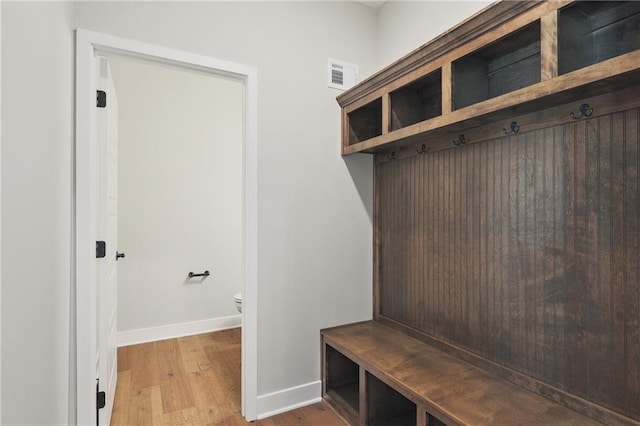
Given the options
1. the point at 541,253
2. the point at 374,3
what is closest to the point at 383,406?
the point at 541,253

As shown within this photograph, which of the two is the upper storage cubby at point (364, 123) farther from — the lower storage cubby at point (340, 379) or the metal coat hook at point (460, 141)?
the lower storage cubby at point (340, 379)

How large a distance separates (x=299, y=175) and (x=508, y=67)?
1.27m

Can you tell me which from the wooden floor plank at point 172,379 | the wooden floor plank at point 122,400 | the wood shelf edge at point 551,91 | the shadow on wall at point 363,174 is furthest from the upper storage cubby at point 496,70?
the wooden floor plank at point 122,400

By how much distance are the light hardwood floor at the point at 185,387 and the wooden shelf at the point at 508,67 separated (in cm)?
183

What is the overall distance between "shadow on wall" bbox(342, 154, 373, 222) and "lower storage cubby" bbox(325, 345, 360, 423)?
986mm

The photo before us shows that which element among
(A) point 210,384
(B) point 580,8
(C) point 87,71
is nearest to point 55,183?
(C) point 87,71

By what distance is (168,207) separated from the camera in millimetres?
3502

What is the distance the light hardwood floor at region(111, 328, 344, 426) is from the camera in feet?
6.86

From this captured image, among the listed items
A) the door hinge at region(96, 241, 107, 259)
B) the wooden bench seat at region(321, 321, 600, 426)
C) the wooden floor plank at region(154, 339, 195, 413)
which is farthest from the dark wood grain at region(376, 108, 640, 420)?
the door hinge at region(96, 241, 107, 259)

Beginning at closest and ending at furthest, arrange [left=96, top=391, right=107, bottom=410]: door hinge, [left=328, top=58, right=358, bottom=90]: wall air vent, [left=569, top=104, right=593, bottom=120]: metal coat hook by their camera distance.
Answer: [left=569, top=104, right=593, bottom=120]: metal coat hook → [left=96, top=391, right=107, bottom=410]: door hinge → [left=328, top=58, right=358, bottom=90]: wall air vent

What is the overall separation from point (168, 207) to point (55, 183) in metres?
2.22

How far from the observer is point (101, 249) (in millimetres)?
1780

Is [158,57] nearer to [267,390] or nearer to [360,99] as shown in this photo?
[360,99]

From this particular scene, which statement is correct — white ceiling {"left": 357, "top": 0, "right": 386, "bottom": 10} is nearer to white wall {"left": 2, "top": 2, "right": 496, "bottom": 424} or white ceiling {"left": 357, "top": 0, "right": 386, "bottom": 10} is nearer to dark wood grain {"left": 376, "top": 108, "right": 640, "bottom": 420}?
white wall {"left": 2, "top": 2, "right": 496, "bottom": 424}
